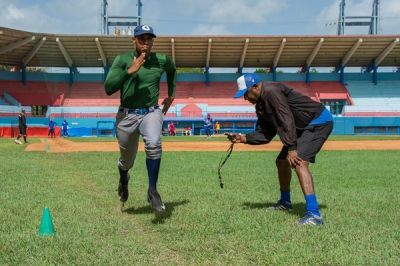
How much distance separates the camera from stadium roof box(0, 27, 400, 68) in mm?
46094

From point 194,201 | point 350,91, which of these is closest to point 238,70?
point 350,91

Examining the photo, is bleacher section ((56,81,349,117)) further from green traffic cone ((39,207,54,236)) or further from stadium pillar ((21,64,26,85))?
green traffic cone ((39,207,54,236))

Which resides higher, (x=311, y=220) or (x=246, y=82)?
(x=246, y=82)

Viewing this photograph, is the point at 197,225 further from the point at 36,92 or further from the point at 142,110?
the point at 36,92

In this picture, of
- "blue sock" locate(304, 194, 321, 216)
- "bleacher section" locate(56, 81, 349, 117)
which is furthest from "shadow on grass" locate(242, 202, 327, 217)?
"bleacher section" locate(56, 81, 349, 117)

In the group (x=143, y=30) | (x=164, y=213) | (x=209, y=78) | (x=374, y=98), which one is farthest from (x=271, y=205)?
(x=374, y=98)

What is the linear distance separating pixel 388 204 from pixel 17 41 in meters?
44.0

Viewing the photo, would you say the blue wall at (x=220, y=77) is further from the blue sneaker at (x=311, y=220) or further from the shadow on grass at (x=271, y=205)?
the blue sneaker at (x=311, y=220)

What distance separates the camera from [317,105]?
576 cm

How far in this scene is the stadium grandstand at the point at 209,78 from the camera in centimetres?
4594

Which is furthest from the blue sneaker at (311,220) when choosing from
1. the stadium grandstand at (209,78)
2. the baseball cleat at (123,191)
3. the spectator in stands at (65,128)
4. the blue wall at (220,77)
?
the blue wall at (220,77)

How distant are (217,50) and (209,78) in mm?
4891

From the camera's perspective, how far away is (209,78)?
53.2 m

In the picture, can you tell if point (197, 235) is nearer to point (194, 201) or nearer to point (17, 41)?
point (194, 201)
